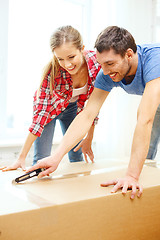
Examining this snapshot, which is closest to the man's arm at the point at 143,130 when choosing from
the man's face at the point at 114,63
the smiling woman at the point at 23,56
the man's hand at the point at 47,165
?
the man's face at the point at 114,63

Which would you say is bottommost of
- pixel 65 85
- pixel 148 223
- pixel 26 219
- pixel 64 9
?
pixel 148 223

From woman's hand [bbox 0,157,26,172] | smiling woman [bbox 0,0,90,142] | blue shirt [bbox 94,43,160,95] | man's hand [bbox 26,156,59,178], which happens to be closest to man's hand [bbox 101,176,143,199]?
man's hand [bbox 26,156,59,178]

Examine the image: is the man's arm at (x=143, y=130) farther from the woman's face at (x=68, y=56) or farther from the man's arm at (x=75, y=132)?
the woman's face at (x=68, y=56)

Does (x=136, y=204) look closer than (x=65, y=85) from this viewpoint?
Yes

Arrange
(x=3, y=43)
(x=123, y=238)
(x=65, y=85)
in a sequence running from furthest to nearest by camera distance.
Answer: (x=3, y=43)
(x=65, y=85)
(x=123, y=238)

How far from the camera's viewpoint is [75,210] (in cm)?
70

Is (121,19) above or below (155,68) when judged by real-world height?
above

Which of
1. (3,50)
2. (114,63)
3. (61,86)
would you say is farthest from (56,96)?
(3,50)

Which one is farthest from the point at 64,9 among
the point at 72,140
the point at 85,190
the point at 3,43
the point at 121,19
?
the point at 85,190

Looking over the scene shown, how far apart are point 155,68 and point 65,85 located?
1.73 feet

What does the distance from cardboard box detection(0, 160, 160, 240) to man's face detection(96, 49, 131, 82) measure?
351 mm

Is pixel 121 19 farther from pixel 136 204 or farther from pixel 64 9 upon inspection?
pixel 136 204

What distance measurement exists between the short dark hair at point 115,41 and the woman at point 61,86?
0.25 meters

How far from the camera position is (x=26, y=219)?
634 mm
